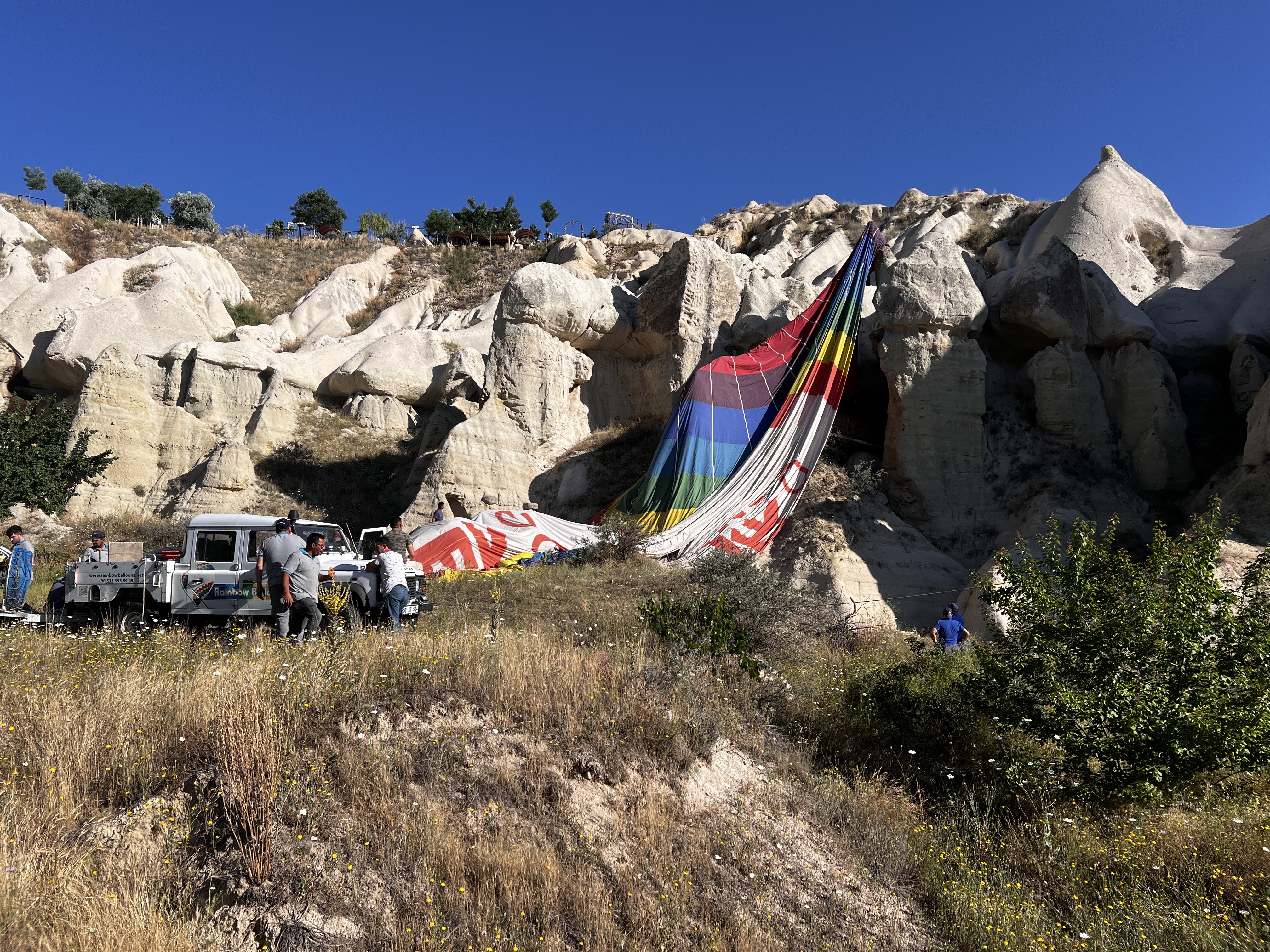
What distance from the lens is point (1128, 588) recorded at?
5004 mm

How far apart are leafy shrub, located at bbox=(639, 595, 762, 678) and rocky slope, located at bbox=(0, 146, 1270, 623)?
250 inches

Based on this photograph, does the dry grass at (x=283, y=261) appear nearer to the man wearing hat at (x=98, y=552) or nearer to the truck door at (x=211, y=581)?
the man wearing hat at (x=98, y=552)

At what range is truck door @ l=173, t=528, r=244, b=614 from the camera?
25.6 ft

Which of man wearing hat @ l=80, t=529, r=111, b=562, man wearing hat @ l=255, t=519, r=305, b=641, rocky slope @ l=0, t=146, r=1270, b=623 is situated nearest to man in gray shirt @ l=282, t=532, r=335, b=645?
man wearing hat @ l=255, t=519, r=305, b=641

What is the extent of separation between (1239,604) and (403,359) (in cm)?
1972

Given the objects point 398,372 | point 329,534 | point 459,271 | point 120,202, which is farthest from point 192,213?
point 329,534

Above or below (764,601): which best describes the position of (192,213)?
above

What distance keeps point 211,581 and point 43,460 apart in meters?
11.5

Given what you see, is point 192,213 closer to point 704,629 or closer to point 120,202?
point 120,202

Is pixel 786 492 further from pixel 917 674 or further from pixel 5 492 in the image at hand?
pixel 5 492

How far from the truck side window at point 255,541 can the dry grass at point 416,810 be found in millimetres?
2468

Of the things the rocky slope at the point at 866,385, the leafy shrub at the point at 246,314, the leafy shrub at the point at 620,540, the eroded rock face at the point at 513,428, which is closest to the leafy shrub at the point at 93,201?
the leafy shrub at the point at 246,314

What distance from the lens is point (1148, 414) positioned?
15414 mm

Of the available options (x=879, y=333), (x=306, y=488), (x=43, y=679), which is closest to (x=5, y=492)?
(x=306, y=488)
